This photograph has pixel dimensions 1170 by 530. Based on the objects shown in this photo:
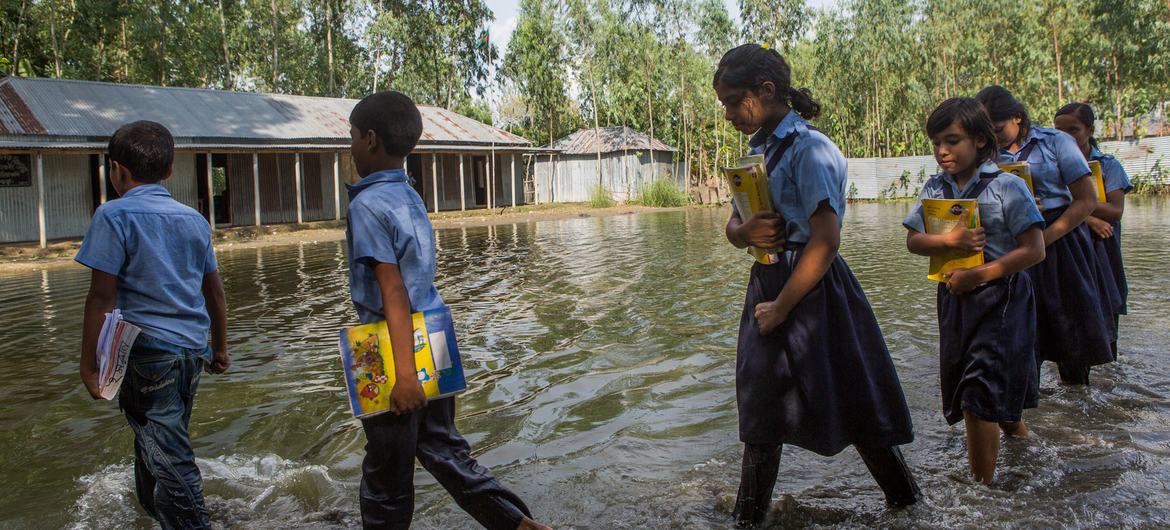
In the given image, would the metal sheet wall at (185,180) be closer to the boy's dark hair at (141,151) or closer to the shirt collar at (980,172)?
the boy's dark hair at (141,151)

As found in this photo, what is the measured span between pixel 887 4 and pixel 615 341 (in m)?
35.3

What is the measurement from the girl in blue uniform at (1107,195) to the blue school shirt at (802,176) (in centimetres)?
283

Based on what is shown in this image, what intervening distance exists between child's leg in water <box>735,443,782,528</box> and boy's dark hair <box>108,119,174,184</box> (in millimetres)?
2335

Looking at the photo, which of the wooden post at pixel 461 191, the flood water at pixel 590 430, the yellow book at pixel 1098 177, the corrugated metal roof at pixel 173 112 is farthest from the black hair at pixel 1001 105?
the wooden post at pixel 461 191

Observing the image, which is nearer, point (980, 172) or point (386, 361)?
point (386, 361)

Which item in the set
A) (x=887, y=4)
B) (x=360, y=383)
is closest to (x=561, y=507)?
(x=360, y=383)

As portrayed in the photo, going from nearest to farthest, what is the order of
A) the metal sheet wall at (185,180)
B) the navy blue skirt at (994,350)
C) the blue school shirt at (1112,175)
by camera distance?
the navy blue skirt at (994,350) → the blue school shirt at (1112,175) → the metal sheet wall at (185,180)

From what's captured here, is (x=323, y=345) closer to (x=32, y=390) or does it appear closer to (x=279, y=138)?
(x=32, y=390)

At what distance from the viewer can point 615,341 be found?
6961mm

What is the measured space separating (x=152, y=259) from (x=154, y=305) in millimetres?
162

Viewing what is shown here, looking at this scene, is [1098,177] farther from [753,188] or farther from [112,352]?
[112,352]

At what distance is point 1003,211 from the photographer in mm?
3387

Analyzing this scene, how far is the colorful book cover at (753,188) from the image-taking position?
286 centimetres

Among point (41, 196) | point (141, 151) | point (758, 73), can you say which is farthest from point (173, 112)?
point (758, 73)
